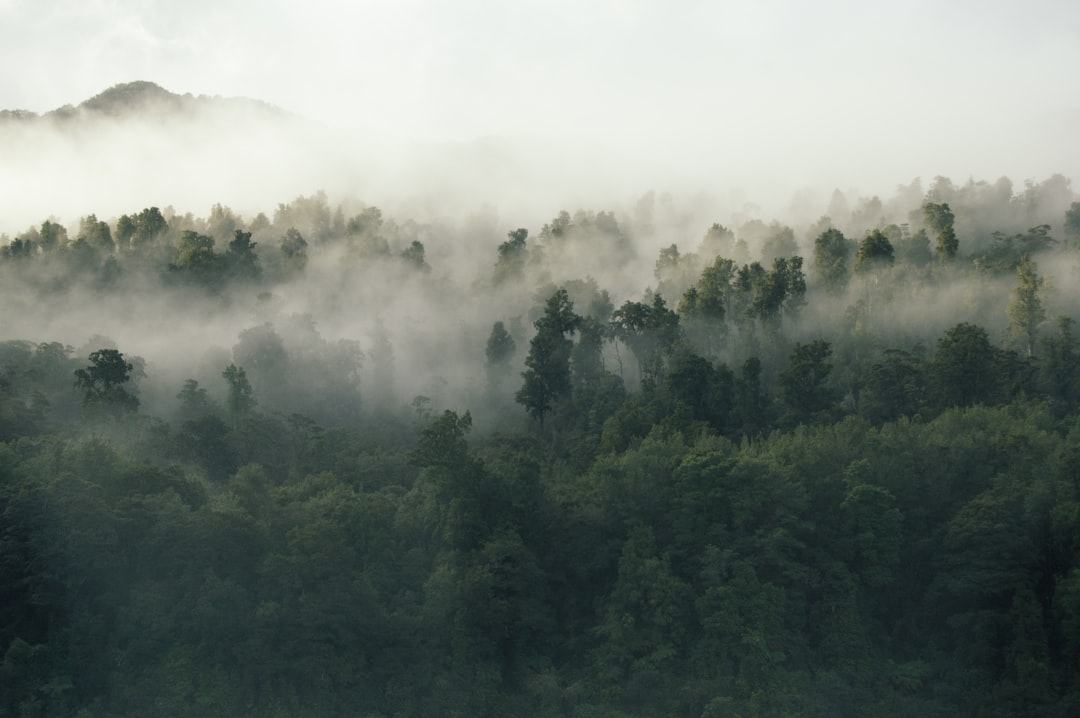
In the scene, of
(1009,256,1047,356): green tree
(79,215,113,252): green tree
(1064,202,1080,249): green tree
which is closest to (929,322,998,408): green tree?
(1009,256,1047,356): green tree

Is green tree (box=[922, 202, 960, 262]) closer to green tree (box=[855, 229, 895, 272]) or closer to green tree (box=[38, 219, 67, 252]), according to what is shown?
green tree (box=[855, 229, 895, 272])

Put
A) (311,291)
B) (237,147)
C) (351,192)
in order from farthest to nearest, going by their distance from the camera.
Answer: (237,147) → (351,192) → (311,291)

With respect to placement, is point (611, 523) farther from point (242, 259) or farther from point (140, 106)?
point (140, 106)

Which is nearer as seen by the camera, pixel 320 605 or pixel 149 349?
pixel 320 605

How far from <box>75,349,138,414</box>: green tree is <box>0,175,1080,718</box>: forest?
220mm

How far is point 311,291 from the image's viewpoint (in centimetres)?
9069

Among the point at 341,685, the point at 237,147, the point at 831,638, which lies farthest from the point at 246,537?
the point at 237,147

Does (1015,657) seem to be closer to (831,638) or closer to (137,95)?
(831,638)

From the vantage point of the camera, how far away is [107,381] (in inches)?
A: 2554

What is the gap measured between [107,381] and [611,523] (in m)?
31.8

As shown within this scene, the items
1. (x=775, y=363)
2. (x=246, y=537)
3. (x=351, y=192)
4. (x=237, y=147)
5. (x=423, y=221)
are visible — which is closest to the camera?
(x=246, y=537)

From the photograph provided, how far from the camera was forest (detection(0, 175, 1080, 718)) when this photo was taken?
141 ft

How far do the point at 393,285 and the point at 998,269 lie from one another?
148 ft

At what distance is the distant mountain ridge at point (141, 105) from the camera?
163750mm
